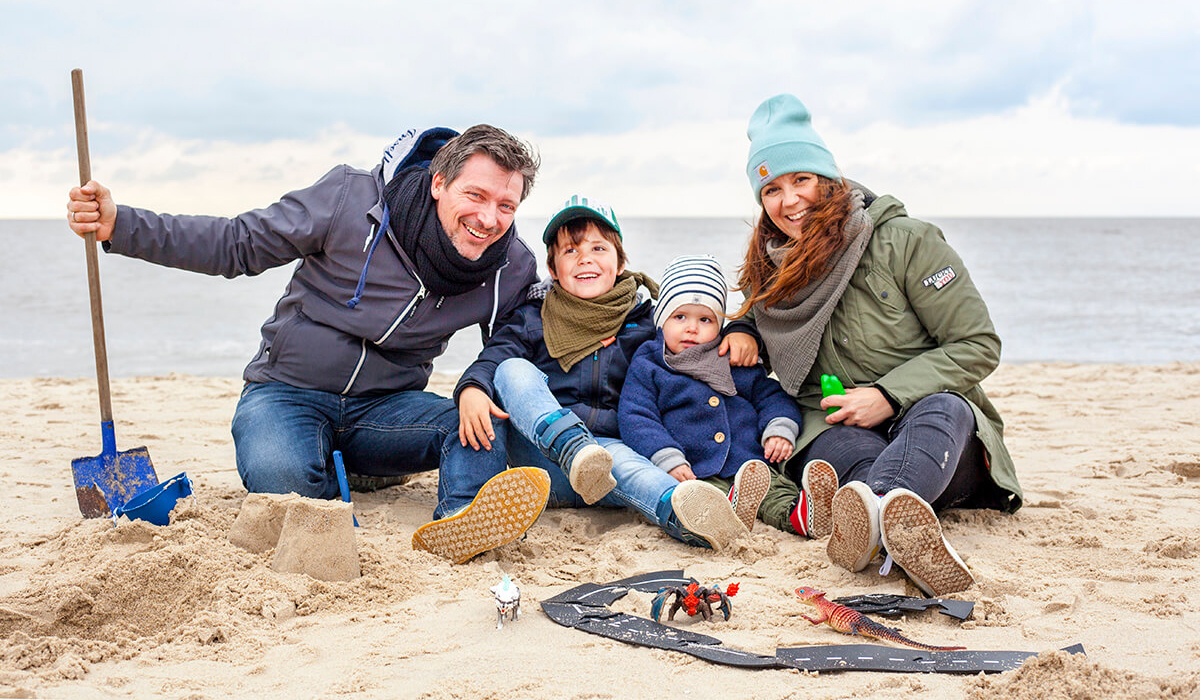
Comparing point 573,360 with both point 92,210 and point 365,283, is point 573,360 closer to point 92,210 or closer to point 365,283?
point 365,283

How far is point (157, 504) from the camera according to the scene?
9.23 ft

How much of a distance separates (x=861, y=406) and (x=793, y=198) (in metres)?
0.78

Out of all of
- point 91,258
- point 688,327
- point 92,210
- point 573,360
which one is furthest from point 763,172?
point 91,258

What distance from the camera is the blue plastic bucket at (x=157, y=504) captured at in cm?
280

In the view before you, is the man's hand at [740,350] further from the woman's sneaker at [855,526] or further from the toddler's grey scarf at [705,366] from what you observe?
the woman's sneaker at [855,526]

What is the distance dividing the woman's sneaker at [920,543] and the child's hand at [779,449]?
2.76 ft

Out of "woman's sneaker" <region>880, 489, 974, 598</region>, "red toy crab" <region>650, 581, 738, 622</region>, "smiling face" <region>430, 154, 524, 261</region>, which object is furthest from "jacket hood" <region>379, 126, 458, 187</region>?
"woman's sneaker" <region>880, 489, 974, 598</region>

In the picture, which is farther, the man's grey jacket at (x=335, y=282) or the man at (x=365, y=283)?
the man's grey jacket at (x=335, y=282)

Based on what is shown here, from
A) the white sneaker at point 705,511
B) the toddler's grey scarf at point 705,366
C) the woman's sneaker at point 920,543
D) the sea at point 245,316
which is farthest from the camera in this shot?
the sea at point 245,316


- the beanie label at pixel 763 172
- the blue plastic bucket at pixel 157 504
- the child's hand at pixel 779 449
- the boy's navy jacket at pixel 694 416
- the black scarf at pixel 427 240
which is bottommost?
the blue plastic bucket at pixel 157 504

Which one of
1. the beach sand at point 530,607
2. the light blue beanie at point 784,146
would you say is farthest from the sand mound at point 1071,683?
the light blue beanie at point 784,146

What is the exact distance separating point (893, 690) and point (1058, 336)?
9.79m

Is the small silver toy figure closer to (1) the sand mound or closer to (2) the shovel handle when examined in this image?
(1) the sand mound

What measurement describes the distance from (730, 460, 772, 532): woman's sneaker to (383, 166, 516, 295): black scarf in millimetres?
1191
